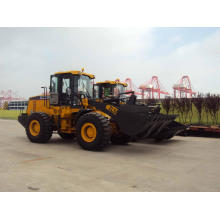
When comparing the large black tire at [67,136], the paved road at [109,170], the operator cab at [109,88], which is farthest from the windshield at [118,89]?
the paved road at [109,170]

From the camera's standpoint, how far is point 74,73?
26.2 feet

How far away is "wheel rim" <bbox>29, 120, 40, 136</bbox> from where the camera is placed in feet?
27.5

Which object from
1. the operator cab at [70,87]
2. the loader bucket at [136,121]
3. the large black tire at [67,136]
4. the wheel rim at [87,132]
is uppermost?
the operator cab at [70,87]

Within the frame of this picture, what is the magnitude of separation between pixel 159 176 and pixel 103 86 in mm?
5902

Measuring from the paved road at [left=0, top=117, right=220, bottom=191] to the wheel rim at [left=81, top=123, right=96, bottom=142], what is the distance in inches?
16.1

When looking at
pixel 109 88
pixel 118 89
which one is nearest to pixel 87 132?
pixel 109 88

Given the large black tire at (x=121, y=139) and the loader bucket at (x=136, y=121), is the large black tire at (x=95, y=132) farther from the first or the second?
the large black tire at (x=121, y=139)

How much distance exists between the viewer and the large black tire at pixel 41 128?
8.09 m

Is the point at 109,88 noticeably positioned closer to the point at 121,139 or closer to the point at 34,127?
the point at 121,139

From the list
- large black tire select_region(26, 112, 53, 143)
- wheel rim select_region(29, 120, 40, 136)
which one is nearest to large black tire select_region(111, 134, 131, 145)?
large black tire select_region(26, 112, 53, 143)

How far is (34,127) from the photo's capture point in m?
8.54

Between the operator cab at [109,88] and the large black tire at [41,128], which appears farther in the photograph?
the operator cab at [109,88]

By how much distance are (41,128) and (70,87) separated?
1710mm

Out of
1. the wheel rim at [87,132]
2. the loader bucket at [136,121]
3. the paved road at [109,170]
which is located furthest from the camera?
the wheel rim at [87,132]
